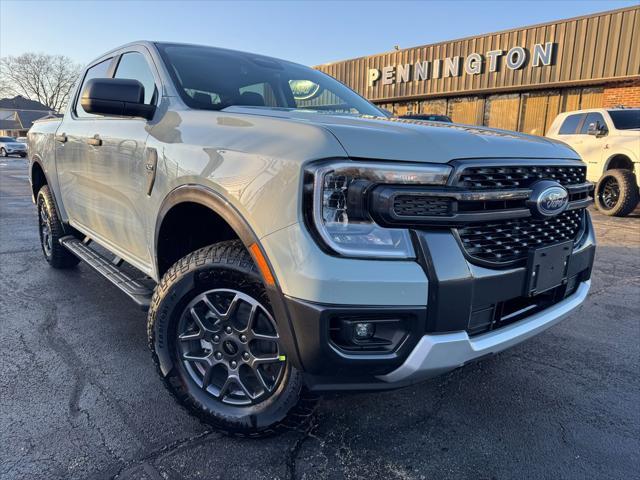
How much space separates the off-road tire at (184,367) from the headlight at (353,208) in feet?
1.30

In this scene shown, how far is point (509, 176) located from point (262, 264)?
3.31 ft

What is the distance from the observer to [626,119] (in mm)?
8539

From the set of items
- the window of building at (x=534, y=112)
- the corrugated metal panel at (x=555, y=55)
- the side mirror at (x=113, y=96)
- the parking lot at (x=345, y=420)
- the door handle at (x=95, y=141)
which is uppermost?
the corrugated metal panel at (x=555, y=55)

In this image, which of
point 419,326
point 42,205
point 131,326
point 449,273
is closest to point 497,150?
point 449,273

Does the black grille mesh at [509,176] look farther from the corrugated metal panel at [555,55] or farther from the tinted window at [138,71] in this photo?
the corrugated metal panel at [555,55]

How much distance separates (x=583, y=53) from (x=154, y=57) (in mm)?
13334

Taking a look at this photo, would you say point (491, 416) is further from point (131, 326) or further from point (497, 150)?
point (131, 326)

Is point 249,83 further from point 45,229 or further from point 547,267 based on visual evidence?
point 45,229

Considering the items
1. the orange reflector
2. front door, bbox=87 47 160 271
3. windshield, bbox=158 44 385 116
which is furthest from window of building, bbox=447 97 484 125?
the orange reflector

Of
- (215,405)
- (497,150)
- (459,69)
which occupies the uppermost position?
(459,69)

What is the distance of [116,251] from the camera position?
9.98ft

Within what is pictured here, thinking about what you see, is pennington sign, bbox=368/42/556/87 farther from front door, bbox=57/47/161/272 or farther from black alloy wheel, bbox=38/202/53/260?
black alloy wheel, bbox=38/202/53/260

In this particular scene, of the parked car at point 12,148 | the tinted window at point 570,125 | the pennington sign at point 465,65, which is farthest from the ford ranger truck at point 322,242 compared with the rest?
the parked car at point 12,148

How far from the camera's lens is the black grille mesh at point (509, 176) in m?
1.66
